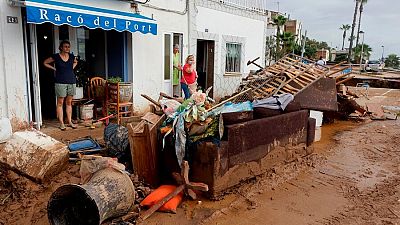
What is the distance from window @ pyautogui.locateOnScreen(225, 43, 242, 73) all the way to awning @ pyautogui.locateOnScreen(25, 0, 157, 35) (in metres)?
5.12

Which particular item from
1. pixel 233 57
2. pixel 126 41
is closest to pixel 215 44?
pixel 233 57

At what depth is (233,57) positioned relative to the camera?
13.6 m

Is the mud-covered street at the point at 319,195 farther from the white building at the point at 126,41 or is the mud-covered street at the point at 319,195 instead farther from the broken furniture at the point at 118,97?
the white building at the point at 126,41

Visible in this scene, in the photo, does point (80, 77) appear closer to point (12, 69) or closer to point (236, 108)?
point (12, 69)

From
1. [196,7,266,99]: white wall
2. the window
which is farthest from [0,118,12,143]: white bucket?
the window

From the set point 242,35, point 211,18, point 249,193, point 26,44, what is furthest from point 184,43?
point 249,193

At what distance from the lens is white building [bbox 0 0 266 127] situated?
670cm

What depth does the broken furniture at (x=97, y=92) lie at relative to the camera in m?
8.53

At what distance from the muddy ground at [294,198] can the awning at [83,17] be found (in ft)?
7.75

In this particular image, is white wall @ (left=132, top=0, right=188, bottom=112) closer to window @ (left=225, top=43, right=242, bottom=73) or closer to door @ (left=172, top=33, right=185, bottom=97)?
door @ (left=172, top=33, right=185, bottom=97)

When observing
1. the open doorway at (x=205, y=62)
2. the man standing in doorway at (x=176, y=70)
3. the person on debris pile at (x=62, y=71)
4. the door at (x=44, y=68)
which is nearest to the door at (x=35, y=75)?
the door at (x=44, y=68)

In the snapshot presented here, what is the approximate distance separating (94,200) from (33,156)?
6.30 ft

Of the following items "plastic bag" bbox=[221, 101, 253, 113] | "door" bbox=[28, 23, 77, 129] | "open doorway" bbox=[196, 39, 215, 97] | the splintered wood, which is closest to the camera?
"plastic bag" bbox=[221, 101, 253, 113]

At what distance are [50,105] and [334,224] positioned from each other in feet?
24.4
